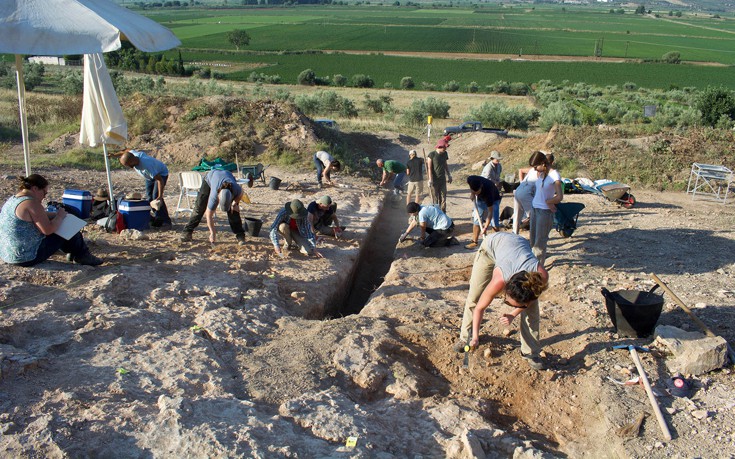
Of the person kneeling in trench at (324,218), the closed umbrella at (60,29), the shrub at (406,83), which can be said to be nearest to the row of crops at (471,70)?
the shrub at (406,83)

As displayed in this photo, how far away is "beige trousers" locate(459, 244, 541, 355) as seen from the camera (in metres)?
6.12

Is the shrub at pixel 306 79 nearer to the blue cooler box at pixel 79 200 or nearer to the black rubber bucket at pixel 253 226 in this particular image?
the black rubber bucket at pixel 253 226

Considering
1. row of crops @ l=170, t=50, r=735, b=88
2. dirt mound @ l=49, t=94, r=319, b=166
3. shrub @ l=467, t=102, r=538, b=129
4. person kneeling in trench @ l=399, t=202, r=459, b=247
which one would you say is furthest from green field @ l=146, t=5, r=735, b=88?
person kneeling in trench @ l=399, t=202, r=459, b=247

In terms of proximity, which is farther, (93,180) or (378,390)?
(93,180)

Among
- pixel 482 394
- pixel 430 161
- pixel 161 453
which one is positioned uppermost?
pixel 430 161

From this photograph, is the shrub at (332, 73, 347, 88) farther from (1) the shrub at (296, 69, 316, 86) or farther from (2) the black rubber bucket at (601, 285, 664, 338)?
(2) the black rubber bucket at (601, 285, 664, 338)

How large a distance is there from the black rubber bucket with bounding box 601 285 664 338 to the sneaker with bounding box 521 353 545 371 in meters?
1.12

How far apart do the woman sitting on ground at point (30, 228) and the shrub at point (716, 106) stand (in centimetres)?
2529

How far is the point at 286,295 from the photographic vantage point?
791 centimetres

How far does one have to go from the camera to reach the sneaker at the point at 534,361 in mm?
6172

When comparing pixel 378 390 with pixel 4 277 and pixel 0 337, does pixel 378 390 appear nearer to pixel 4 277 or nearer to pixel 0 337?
pixel 0 337

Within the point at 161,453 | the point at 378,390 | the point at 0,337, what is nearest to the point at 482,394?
the point at 378,390

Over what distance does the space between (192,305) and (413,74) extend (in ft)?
155

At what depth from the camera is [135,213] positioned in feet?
30.0
